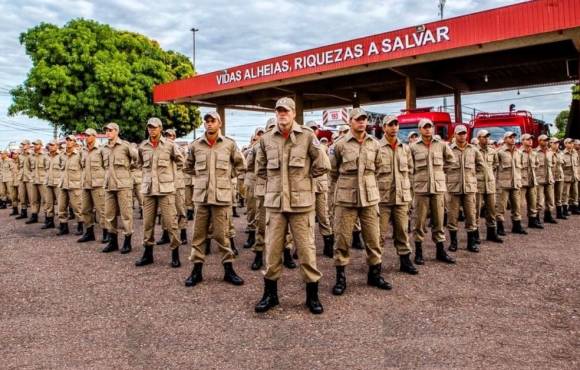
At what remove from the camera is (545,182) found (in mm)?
10383

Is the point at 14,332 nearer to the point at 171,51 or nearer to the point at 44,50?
the point at 44,50

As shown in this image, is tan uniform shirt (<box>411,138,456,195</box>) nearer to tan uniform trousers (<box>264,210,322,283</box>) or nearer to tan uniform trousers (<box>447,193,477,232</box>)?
tan uniform trousers (<box>447,193,477,232</box>)

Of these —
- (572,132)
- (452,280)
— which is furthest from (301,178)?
(572,132)

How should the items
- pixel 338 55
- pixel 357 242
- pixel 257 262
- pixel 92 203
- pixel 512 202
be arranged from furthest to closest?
pixel 338 55, pixel 512 202, pixel 92 203, pixel 357 242, pixel 257 262

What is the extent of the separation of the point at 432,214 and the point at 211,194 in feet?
10.7

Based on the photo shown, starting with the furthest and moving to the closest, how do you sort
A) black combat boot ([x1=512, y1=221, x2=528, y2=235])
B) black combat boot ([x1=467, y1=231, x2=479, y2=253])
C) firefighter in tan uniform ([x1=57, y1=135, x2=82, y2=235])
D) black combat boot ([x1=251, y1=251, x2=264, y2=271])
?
firefighter in tan uniform ([x1=57, y1=135, x2=82, y2=235]) < black combat boot ([x1=512, y1=221, x2=528, y2=235]) < black combat boot ([x1=467, y1=231, x2=479, y2=253]) < black combat boot ([x1=251, y1=251, x2=264, y2=271])

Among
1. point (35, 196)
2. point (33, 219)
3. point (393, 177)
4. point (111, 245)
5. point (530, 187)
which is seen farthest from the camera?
point (35, 196)

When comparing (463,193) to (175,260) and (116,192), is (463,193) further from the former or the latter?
(116,192)

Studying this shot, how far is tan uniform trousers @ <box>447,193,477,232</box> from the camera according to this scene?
→ 726 centimetres

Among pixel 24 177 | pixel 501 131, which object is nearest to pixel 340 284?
pixel 501 131

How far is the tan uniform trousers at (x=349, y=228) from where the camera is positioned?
5074 millimetres

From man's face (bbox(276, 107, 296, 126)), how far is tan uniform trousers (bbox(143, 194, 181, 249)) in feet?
8.79

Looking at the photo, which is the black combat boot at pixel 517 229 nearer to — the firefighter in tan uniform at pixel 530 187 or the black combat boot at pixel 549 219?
the firefighter in tan uniform at pixel 530 187

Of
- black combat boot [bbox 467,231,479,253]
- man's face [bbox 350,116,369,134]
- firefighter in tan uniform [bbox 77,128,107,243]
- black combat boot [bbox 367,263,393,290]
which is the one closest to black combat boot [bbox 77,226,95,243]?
firefighter in tan uniform [bbox 77,128,107,243]
